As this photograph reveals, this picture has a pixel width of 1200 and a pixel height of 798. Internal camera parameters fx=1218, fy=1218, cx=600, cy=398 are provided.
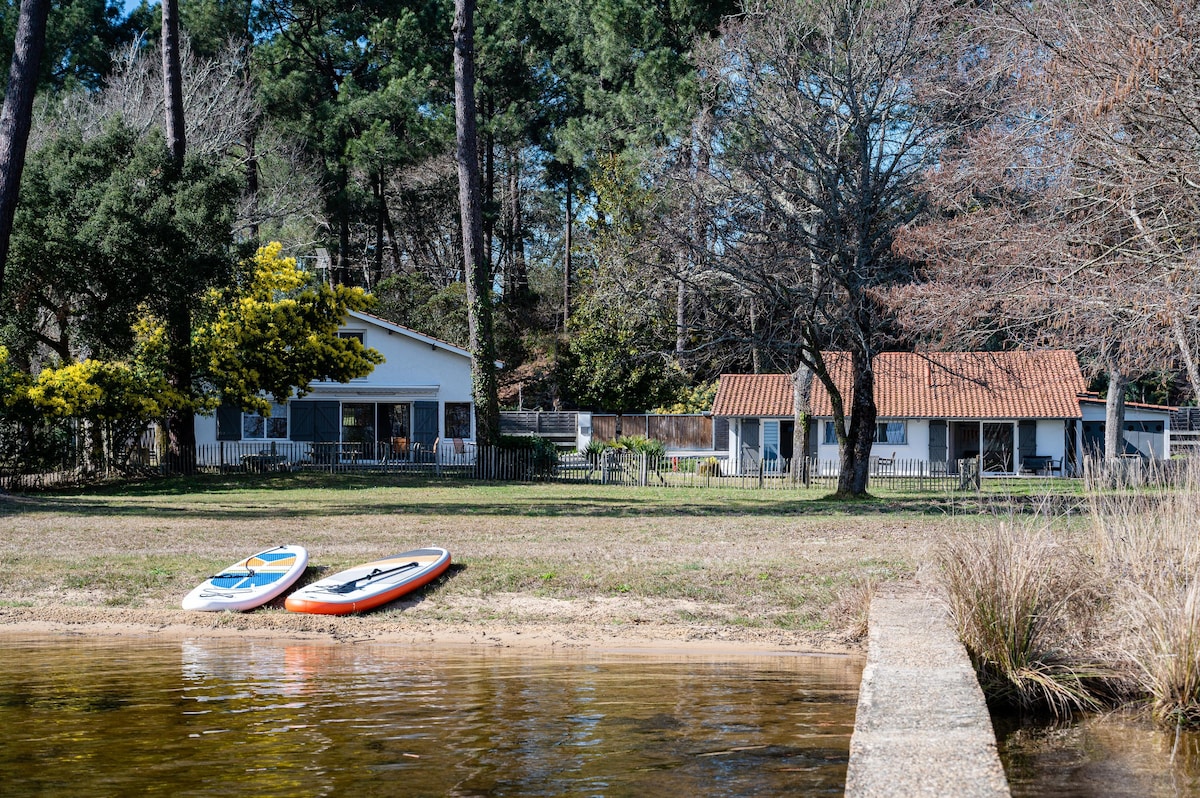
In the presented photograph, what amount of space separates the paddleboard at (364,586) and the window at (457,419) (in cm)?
2758

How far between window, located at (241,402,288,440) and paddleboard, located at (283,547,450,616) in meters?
27.9

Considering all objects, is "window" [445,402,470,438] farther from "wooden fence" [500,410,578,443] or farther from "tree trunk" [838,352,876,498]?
"tree trunk" [838,352,876,498]

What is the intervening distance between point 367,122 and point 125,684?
41.8m

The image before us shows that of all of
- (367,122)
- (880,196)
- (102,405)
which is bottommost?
(102,405)

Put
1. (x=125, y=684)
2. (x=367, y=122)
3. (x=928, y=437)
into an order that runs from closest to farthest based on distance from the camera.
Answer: (x=125, y=684) < (x=928, y=437) < (x=367, y=122)

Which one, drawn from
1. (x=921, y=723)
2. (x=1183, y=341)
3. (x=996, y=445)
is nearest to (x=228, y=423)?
(x=996, y=445)

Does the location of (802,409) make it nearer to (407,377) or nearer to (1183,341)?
(407,377)

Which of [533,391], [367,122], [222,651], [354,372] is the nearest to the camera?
[222,651]

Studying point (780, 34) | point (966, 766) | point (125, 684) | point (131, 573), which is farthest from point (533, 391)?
point (966, 766)

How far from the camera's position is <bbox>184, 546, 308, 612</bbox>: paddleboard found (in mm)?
13727

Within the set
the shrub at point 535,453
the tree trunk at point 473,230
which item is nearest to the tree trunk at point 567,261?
the tree trunk at point 473,230

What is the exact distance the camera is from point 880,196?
2486 centimetres

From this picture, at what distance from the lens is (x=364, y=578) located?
13930mm

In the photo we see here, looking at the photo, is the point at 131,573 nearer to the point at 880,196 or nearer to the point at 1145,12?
the point at 1145,12
